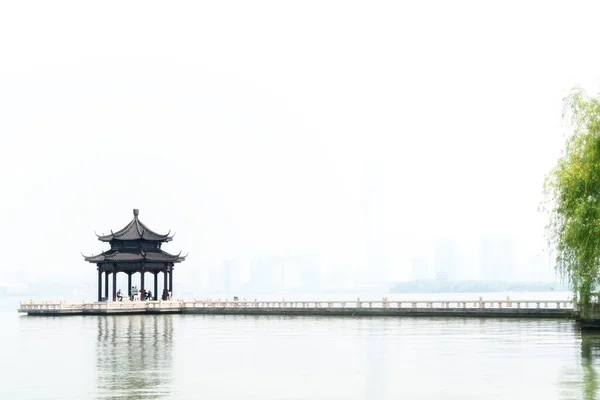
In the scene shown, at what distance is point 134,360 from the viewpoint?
42562 millimetres

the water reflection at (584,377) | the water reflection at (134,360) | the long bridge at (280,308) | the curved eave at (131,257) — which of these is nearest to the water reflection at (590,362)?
the water reflection at (584,377)

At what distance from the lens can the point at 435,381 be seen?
33969 mm

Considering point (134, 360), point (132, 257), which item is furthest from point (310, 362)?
point (132, 257)

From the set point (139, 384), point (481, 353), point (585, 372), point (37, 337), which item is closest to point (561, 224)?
point (481, 353)

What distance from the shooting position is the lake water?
3200 centimetres

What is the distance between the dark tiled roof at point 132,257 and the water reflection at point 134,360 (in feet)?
63.7

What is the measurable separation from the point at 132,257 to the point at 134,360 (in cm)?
5121

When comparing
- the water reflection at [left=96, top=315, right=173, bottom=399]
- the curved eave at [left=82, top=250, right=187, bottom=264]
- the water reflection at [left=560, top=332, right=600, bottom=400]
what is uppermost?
the curved eave at [left=82, top=250, right=187, bottom=264]

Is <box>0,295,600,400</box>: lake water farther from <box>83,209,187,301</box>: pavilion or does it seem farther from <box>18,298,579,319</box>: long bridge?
<box>83,209,187,301</box>: pavilion

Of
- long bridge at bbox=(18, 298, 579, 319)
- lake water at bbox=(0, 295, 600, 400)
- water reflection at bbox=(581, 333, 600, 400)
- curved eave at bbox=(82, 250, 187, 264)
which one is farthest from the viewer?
curved eave at bbox=(82, 250, 187, 264)

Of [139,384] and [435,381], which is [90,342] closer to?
[139,384]

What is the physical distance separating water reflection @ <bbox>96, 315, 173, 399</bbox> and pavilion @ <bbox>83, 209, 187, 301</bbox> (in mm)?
19523

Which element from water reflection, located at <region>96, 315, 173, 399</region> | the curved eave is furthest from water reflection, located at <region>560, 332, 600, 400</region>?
the curved eave

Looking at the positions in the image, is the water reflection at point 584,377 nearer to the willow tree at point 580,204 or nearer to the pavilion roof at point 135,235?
the willow tree at point 580,204
